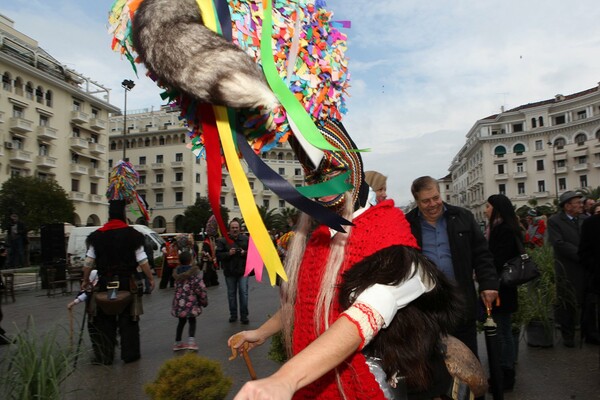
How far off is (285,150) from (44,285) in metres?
16.4

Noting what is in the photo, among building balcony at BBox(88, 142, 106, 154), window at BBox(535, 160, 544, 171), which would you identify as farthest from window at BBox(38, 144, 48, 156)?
window at BBox(535, 160, 544, 171)

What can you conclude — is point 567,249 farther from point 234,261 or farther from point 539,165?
point 539,165

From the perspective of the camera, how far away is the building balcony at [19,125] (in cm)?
3841

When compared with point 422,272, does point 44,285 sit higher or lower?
lower

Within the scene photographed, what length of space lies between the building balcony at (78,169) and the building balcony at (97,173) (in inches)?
51.7

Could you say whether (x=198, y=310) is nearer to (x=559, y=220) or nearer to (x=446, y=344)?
(x=559, y=220)

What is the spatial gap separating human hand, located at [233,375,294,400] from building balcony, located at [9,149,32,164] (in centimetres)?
4451

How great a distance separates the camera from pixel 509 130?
7244cm

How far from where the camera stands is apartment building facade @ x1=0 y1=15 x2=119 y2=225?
38469 mm

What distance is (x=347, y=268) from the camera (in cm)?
158

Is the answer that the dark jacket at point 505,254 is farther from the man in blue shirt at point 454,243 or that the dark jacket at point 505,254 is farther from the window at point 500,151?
the window at point 500,151

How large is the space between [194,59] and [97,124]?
2067 inches

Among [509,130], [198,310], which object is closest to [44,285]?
[198,310]

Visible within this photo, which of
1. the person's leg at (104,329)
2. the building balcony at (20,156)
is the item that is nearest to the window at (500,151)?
the building balcony at (20,156)
